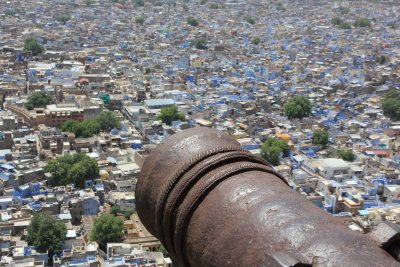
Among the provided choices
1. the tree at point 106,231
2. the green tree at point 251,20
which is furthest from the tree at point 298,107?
the green tree at point 251,20

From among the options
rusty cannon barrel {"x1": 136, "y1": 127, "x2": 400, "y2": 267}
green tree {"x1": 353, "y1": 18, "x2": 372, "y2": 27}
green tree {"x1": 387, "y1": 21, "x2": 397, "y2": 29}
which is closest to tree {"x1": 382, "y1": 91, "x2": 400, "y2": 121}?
rusty cannon barrel {"x1": 136, "y1": 127, "x2": 400, "y2": 267}

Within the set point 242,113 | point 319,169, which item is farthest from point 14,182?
point 242,113

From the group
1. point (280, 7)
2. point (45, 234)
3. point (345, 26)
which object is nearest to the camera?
point (45, 234)

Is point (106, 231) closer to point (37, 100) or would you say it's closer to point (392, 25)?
point (37, 100)

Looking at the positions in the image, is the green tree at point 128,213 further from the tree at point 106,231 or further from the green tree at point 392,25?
the green tree at point 392,25

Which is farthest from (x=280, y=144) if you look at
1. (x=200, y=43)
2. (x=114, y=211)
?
(x=200, y=43)

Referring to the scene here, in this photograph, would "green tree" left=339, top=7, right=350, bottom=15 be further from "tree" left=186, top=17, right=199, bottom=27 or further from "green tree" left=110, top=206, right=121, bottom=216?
"green tree" left=110, top=206, right=121, bottom=216
